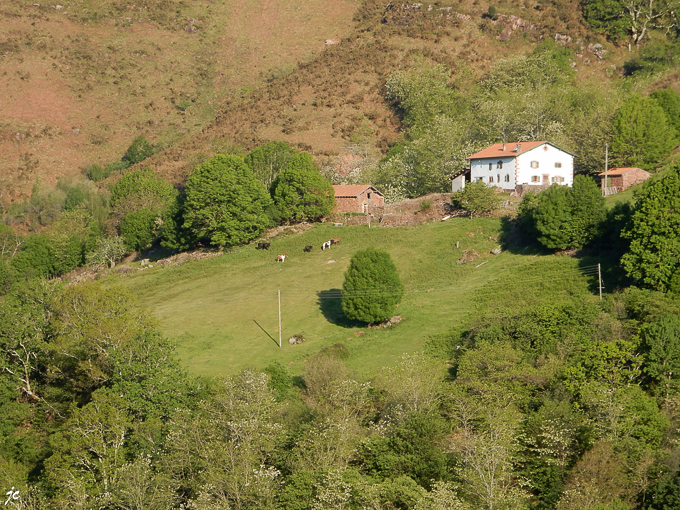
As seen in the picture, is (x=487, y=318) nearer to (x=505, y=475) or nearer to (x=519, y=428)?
(x=519, y=428)

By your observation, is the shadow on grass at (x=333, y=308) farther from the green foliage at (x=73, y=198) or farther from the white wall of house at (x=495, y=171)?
the green foliage at (x=73, y=198)

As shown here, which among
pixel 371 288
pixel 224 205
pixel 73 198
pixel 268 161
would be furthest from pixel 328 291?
pixel 73 198

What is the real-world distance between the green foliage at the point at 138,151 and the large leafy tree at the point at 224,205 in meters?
57.6

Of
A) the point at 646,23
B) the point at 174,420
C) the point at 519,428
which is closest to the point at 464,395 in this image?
the point at 519,428

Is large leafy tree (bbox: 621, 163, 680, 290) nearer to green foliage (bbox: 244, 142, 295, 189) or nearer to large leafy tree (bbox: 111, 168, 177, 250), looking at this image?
green foliage (bbox: 244, 142, 295, 189)

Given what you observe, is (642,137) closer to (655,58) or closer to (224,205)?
(655,58)

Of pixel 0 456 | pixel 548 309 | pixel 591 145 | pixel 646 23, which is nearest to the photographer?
pixel 0 456

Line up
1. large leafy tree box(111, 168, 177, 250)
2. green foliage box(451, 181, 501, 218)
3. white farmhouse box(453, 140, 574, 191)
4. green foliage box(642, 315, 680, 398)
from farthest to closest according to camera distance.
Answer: large leafy tree box(111, 168, 177, 250) < white farmhouse box(453, 140, 574, 191) < green foliage box(451, 181, 501, 218) < green foliage box(642, 315, 680, 398)

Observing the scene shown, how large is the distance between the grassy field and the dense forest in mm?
2124

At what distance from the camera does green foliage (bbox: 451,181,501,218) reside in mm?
84312

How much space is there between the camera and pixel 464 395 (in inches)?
1797

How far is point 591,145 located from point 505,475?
66.0 metres

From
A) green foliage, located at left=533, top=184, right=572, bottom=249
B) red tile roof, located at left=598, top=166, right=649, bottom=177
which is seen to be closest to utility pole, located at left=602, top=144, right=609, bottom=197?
red tile roof, located at left=598, top=166, right=649, bottom=177

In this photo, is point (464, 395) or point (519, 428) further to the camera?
point (464, 395)
